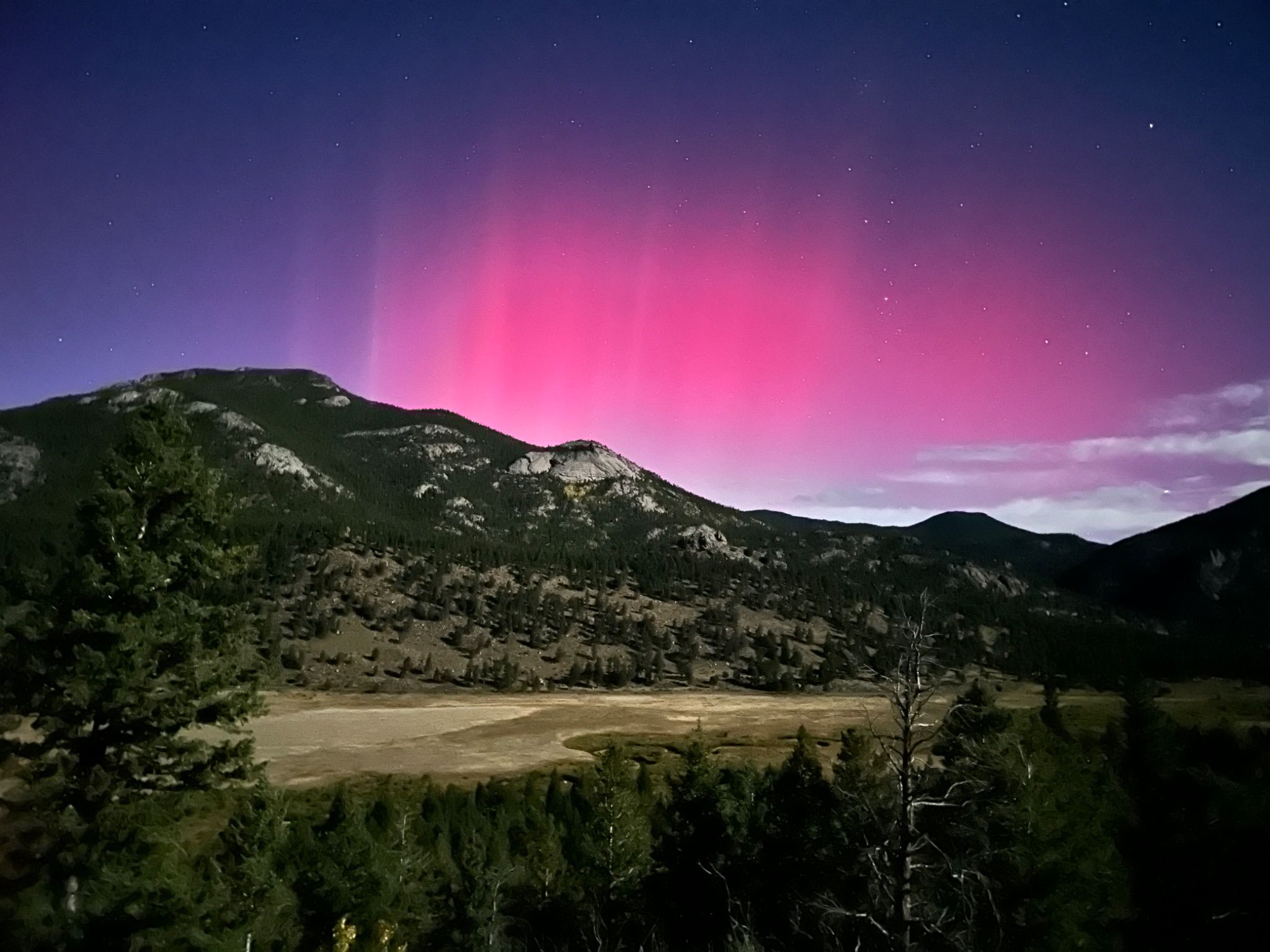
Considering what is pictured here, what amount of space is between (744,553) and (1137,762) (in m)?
152

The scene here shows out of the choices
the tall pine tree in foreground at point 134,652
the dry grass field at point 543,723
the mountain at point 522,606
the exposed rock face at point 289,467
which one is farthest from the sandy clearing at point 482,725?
the exposed rock face at point 289,467

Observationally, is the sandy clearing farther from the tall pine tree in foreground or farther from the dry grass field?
the tall pine tree in foreground

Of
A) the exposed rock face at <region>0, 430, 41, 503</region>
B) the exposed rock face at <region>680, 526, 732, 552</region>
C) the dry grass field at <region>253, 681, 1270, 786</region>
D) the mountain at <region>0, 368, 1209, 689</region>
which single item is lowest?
the dry grass field at <region>253, 681, 1270, 786</region>

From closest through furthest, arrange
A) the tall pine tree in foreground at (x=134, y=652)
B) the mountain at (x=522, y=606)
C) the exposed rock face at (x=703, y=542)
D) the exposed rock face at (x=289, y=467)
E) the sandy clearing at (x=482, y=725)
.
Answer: the tall pine tree in foreground at (x=134, y=652)
the sandy clearing at (x=482, y=725)
the mountain at (x=522, y=606)
the exposed rock face at (x=289, y=467)
the exposed rock face at (x=703, y=542)

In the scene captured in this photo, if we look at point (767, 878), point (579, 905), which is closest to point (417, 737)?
point (579, 905)

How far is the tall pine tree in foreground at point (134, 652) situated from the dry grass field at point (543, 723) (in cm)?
3871

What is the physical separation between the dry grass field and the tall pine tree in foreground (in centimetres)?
3871

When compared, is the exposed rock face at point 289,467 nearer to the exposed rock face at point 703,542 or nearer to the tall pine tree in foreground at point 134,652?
the exposed rock face at point 703,542

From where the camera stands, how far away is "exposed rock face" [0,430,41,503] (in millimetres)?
165000

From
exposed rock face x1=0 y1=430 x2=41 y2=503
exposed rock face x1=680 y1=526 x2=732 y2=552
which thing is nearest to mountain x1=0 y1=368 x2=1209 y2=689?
exposed rock face x1=0 y1=430 x2=41 y2=503

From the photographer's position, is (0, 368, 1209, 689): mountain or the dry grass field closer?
the dry grass field

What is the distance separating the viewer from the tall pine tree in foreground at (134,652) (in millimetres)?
12414

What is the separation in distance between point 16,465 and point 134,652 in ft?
696

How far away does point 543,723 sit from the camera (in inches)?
3002
